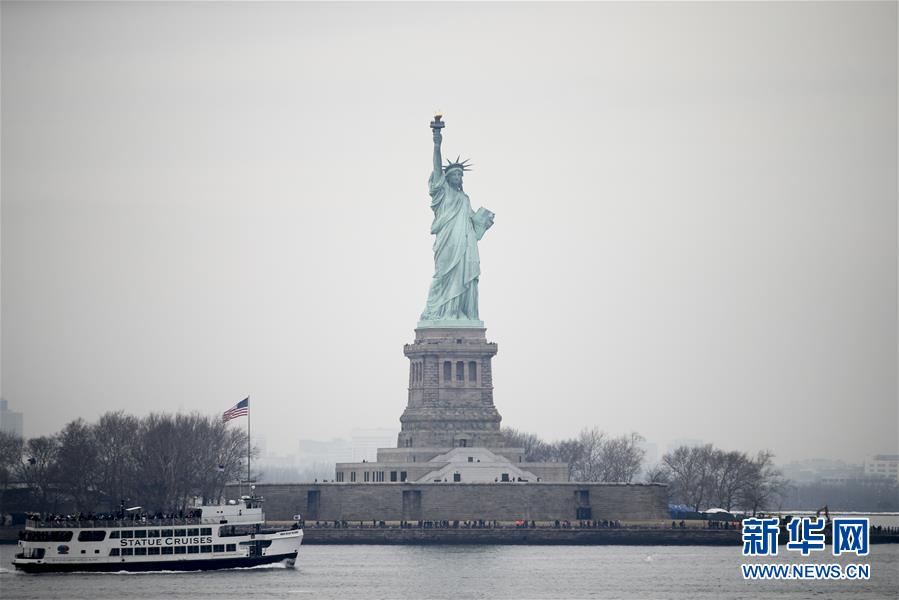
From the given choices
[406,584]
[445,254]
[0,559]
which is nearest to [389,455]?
[445,254]

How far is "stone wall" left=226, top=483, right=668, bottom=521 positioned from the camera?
Result: 12231cm

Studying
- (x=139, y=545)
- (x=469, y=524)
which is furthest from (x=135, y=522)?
(x=469, y=524)

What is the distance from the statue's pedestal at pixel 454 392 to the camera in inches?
4990

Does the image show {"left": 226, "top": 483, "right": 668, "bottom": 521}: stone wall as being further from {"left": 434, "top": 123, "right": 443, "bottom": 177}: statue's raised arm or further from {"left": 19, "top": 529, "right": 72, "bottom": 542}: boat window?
{"left": 19, "top": 529, "right": 72, "bottom": 542}: boat window

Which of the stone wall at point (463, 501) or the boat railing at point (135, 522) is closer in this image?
the boat railing at point (135, 522)

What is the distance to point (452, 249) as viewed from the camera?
129 meters

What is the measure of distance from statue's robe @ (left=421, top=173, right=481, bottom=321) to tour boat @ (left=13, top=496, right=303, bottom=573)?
3030 cm

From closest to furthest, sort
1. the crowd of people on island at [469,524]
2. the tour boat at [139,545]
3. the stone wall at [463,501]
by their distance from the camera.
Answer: the tour boat at [139,545] → the crowd of people on island at [469,524] → the stone wall at [463,501]

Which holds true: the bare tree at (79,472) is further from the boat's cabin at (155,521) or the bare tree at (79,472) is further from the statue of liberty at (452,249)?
the boat's cabin at (155,521)

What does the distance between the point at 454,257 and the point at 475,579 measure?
35999 mm

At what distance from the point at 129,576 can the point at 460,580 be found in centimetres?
1529

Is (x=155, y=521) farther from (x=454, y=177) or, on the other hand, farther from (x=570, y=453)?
(x=570, y=453)

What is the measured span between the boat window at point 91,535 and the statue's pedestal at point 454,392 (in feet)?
99.3

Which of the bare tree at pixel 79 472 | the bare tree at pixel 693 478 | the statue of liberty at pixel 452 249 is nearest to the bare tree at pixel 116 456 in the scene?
the bare tree at pixel 79 472
